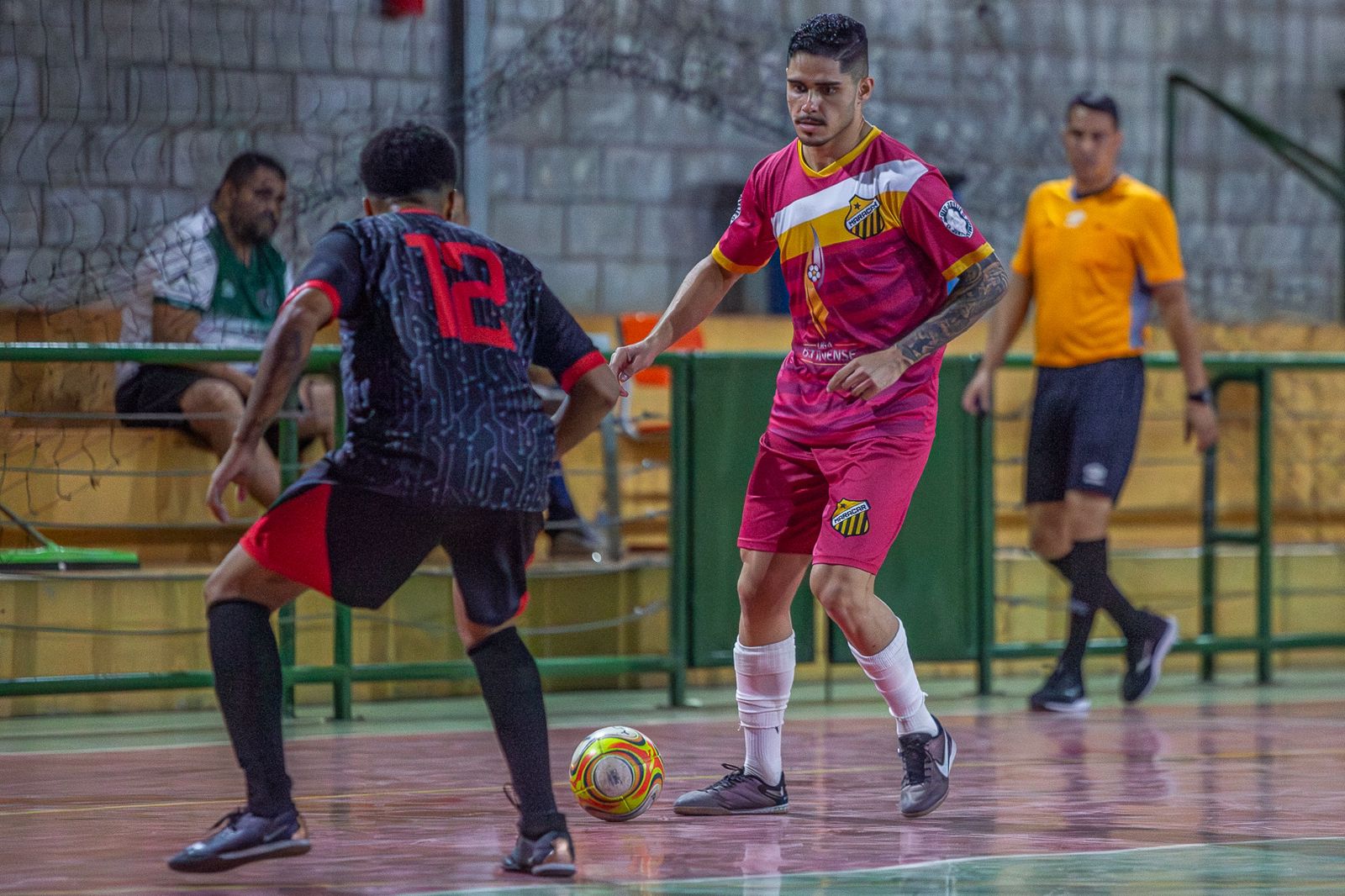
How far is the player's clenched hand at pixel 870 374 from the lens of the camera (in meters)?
5.21

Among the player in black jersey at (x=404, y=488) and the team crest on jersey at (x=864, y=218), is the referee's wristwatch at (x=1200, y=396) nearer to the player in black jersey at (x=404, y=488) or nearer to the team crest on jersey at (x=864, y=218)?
the team crest on jersey at (x=864, y=218)

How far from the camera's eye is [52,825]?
5297 millimetres

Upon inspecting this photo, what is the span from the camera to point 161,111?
848 centimetres

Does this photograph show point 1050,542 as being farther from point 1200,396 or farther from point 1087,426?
point 1200,396

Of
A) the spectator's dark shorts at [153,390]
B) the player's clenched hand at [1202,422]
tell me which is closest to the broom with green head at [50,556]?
the spectator's dark shorts at [153,390]

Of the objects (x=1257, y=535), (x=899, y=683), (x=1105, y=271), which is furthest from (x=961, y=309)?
(x=1257, y=535)

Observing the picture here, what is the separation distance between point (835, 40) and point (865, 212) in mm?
459

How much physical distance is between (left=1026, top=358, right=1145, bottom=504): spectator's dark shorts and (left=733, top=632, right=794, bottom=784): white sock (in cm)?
293

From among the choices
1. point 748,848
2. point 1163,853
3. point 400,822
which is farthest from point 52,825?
point 1163,853

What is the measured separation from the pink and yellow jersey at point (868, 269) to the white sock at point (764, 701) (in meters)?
0.63

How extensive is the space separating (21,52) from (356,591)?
454 centimetres

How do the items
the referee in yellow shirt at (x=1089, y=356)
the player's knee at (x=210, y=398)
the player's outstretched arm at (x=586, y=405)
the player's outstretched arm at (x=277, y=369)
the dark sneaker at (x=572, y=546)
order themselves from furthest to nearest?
the dark sneaker at (x=572, y=546) < the referee in yellow shirt at (x=1089, y=356) < the player's knee at (x=210, y=398) < the player's outstretched arm at (x=586, y=405) < the player's outstretched arm at (x=277, y=369)

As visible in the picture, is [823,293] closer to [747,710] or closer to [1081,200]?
[747,710]

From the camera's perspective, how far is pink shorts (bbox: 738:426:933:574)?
5309 millimetres
